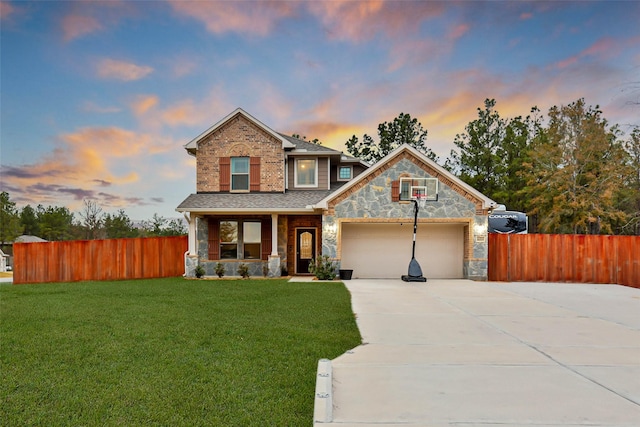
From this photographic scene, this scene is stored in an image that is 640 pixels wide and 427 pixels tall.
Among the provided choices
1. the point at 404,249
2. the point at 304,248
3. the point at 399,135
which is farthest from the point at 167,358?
the point at 399,135

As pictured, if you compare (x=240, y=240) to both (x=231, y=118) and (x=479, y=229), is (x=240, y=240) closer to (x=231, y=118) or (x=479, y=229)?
(x=231, y=118)

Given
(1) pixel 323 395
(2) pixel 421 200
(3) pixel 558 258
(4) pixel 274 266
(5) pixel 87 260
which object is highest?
(2) pixel 421 200

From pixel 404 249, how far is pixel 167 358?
11569 millimetres

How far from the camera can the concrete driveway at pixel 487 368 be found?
336 cm

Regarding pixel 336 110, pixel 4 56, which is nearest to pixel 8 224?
pixel 4 56

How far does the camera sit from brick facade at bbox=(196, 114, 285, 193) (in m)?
16.1

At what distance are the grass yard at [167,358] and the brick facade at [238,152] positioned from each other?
748cm

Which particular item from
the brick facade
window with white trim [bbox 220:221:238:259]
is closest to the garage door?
the brick facade

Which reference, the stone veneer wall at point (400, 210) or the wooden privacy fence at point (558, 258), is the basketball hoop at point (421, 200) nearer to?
the stone veneer wall at point (400, 210)

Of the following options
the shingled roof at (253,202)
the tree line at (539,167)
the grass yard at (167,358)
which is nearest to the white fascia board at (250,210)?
the shingled roof at (253,202)

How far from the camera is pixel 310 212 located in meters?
15.0

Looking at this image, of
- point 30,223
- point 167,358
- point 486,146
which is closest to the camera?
→ point 167,358

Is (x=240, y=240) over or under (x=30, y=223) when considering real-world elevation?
under

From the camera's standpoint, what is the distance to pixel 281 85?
56.3 feet
